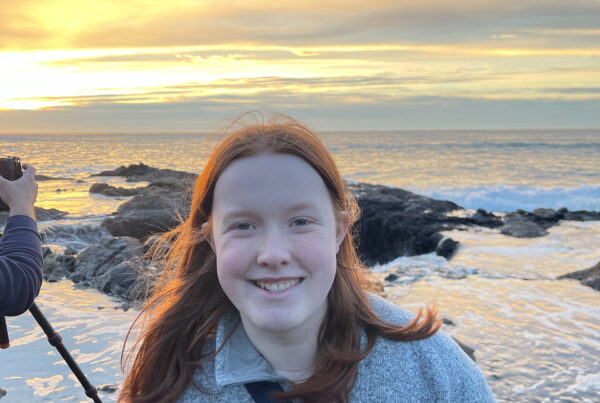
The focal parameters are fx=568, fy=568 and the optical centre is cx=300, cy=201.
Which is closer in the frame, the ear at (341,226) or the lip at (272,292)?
the lip at (272,292)

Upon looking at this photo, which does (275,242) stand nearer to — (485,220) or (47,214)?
(47,214)

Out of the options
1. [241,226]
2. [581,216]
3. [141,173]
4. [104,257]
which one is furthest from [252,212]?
[141,173]

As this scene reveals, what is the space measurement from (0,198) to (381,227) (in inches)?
435

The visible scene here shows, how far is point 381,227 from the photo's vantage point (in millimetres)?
13203

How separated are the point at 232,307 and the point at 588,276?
28.6 ft

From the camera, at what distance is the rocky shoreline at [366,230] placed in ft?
26.1

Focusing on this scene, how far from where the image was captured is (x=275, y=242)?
5.24ft

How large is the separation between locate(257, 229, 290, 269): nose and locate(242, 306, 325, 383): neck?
241 millimetres

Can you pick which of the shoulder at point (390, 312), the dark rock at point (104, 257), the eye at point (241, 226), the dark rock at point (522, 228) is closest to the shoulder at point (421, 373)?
the shoulder at point (390, 312)

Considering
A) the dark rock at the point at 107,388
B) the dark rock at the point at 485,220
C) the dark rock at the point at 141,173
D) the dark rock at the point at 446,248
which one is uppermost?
the dark rock at the point at 107,388

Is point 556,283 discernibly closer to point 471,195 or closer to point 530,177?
point 471,195

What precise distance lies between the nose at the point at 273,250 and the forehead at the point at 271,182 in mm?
91

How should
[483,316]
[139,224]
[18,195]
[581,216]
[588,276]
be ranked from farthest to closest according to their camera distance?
1. [581,216]
2. [139,224]
3. [588,276]
4. [483,316]
5. [18,195]

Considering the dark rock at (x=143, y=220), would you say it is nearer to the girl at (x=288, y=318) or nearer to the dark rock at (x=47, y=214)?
the dark rock at (x=47, y=214)
